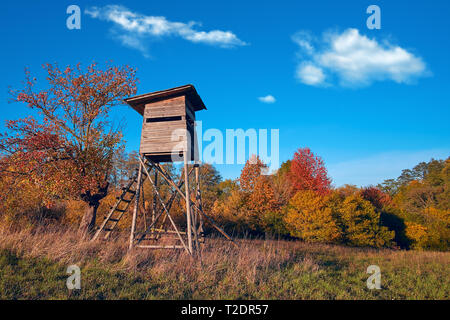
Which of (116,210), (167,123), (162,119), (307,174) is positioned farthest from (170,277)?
(307,174)

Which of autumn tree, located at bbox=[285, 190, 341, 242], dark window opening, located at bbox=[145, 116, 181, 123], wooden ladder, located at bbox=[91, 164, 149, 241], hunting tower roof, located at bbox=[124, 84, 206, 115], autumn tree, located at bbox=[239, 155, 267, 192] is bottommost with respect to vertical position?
autumn tree, located at bbox=[285, 190, 341, 242]

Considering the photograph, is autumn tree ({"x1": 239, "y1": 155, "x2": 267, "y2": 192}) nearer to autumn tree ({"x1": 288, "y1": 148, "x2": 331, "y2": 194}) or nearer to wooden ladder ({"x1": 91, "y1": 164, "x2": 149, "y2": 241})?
autumn tree ({"x1": 288, "y1": 148, "x2": 331, "y2": 194})

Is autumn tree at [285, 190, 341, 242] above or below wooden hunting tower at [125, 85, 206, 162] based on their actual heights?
below

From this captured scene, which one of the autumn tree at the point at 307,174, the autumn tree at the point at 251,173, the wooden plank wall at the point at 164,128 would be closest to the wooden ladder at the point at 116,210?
the wooden plank wall at the point at 164,128

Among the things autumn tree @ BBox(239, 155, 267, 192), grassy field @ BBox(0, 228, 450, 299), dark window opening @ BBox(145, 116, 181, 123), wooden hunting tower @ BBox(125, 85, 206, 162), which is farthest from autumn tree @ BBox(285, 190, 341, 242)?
dark window opening @ BBox(145, 116, 181, 123)

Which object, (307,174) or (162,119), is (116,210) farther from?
(307,174)

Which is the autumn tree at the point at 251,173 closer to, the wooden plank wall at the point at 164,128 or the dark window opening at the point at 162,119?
the dark window opening at the point at 162,119

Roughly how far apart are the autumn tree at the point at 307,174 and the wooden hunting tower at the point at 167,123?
2109 cm

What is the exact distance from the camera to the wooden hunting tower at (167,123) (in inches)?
409

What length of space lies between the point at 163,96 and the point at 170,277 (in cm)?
756

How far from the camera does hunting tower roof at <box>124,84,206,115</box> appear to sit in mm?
10539

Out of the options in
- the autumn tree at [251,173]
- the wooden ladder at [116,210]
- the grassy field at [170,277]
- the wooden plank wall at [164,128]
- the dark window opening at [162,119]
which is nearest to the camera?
the grassy field at [170,277]

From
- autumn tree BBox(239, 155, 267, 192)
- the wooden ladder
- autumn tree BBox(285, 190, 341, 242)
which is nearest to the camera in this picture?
the wooden ladder
